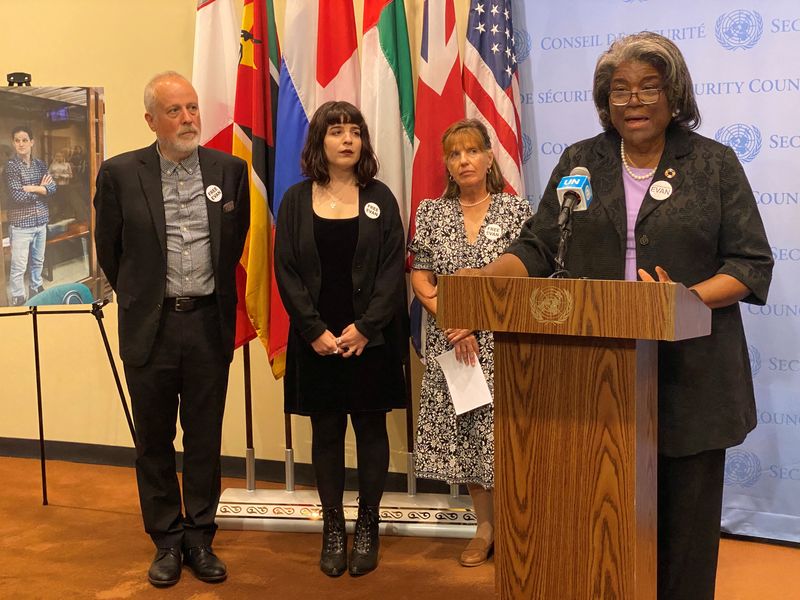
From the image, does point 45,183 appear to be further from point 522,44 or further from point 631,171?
point 631,171

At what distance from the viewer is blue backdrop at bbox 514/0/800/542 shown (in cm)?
357

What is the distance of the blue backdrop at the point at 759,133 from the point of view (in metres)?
3.57

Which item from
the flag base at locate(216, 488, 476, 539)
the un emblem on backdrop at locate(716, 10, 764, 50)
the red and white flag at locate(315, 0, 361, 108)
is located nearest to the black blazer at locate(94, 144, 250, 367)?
the red and white flag at locate(315, 0, 361, 108)

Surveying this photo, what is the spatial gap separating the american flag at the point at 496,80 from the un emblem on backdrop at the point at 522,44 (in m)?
0.14

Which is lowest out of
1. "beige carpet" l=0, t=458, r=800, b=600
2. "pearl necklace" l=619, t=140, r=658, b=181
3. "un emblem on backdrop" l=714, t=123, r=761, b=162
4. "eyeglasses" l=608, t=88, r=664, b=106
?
"beige carpet" l=0, t=458, r=800, b=600

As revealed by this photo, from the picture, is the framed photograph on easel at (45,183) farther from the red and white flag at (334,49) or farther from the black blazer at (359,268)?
the black blazer at (359,268)

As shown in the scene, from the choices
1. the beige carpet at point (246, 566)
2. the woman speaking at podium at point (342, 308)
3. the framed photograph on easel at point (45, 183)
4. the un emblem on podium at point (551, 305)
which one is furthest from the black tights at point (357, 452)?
the un emblem on podium at point (551, 305)

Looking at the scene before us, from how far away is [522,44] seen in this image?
402 cm

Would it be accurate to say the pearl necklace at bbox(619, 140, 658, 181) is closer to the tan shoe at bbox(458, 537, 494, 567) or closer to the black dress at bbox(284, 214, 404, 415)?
the black dress at bbox(284, 214, 404, 415)

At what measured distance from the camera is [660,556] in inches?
83.2

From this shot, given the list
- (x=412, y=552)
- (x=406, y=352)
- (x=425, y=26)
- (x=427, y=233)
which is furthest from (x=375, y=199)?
(x=412, y=552)

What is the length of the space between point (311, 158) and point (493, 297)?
199cm

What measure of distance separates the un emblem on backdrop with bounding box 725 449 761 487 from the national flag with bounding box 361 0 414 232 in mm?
1673

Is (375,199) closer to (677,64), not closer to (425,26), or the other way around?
(425,26)
